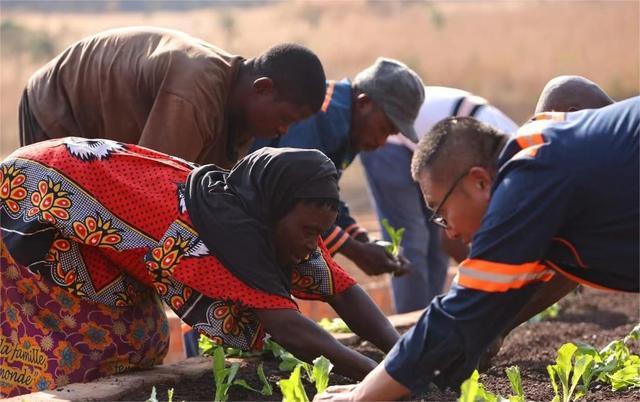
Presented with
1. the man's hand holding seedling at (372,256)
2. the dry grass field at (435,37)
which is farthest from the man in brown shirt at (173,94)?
the dry grass field at (435,37)

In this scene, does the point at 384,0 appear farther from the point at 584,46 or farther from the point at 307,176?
the point at 307,176

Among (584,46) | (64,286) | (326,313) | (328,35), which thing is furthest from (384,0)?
(64,286)

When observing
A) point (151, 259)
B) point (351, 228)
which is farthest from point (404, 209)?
point (151, 259)

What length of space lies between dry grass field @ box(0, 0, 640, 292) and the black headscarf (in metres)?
16.6

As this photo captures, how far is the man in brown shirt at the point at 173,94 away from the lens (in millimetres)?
4547

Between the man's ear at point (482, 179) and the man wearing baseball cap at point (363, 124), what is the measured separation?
250cm

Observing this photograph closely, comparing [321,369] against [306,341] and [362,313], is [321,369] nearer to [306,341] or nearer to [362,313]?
[306,341]

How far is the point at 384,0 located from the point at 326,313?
36842 mm

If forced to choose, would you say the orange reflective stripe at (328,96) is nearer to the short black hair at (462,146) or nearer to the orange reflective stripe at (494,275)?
the short black hair at (462,146)

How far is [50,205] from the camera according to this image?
390 cm

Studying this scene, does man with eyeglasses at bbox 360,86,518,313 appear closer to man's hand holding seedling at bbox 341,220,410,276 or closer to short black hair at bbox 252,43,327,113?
man's hand holding seedling at bbox 341,220,410,276

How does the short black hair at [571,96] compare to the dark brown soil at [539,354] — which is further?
the short black hair at [571,96]

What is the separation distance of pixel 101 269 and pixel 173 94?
85 centimetres

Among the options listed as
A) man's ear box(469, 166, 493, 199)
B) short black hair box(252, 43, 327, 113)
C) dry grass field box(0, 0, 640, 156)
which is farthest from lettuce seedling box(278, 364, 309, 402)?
dry grass field box(0, 0, 640, 156)
